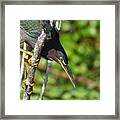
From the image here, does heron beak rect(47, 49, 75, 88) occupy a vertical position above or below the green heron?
below

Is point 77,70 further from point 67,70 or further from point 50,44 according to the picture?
point 50,44

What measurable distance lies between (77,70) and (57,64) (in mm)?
93

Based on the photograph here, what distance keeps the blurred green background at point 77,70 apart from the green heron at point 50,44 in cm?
2

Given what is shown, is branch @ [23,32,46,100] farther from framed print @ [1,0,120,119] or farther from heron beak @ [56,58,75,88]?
heron beak @ [56,58,75,88]

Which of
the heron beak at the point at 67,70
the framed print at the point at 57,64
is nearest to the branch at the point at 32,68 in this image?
the framed print at the point at 57,64

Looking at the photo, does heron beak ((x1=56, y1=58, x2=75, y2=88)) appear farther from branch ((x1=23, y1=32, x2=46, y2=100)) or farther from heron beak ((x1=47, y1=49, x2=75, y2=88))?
branch ((x1=23, y1=32, x2=46, y2=100))

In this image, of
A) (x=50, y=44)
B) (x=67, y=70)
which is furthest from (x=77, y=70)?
(x=50, y=44)

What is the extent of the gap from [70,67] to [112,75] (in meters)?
0.19

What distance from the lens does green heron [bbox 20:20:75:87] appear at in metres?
1.40

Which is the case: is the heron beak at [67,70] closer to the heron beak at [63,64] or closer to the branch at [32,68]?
the heron beak at [63,64]

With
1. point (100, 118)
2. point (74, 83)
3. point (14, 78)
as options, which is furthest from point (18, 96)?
point (100, 118)

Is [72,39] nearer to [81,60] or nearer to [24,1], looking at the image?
[81,60]

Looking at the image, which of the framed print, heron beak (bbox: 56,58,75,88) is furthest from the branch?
heron beak (bbox: 56,58,75,88)

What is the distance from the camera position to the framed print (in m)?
1.40
